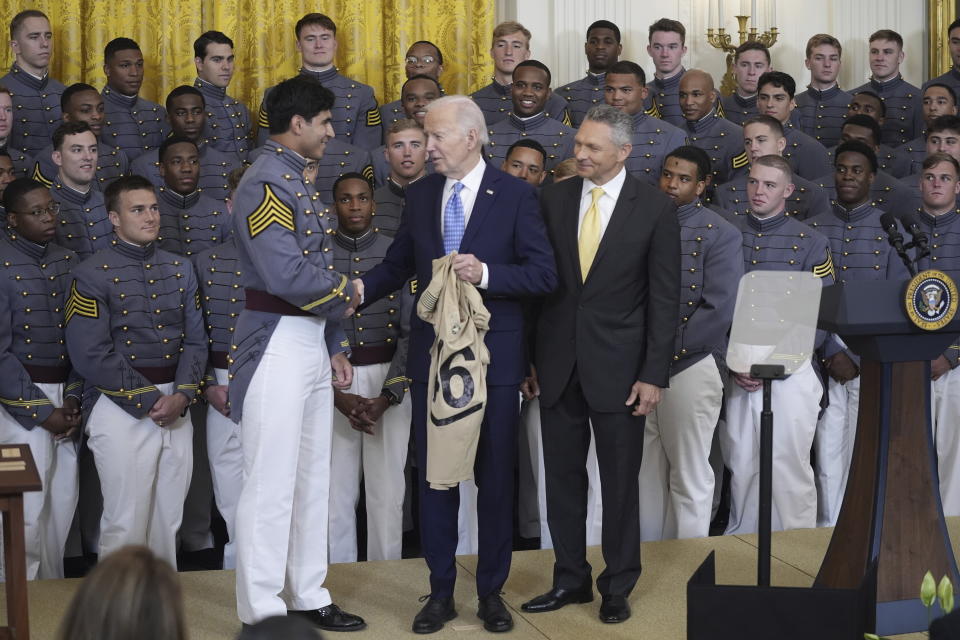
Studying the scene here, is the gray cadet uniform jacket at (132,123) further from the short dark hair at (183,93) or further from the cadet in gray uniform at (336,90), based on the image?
the cadet in gray uniform at (336,90)

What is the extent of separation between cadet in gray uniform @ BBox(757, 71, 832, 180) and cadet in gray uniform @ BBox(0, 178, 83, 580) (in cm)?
362

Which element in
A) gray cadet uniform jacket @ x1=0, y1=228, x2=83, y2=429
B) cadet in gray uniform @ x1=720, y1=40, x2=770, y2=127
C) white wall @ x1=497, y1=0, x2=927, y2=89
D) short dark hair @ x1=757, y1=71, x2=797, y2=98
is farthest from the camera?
white wall @ x1=497, y1=0, x2=927, y2=89

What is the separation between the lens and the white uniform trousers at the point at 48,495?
16.5 feet

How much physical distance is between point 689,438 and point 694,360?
32 cm

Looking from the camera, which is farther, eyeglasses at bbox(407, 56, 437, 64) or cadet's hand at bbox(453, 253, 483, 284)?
eyeglasses at bbox(407, 56, 437, 64)

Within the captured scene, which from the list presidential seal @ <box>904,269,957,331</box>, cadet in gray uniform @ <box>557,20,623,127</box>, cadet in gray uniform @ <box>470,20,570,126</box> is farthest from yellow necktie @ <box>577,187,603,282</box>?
cadet in gray uniform @ <box>557,20,623,127</box>

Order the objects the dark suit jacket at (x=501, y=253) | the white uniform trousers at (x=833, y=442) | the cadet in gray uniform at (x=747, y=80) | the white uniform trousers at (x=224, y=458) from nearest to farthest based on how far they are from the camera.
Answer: the dark suit jacket at (x=501, y=253) → the white uniform trousers at (x=224, y=458) → the white uniform trousers at (x=833, y=442) → the cadet in gray uniform at (x=747, y=80)

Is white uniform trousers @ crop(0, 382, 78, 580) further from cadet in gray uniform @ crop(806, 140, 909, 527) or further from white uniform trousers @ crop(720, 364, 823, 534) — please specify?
cadet in gray uniform @ crop(806, 140, 909, 527)

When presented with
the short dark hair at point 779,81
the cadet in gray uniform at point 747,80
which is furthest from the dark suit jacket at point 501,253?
the cadet in gray uniform at point 747,80

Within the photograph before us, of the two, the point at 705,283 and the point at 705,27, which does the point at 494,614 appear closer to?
the point at 705,283

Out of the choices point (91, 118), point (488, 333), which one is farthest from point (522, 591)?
point (91, 118)

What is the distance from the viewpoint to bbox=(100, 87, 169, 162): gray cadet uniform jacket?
654cm

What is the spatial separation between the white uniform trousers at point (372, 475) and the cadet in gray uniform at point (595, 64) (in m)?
2.41

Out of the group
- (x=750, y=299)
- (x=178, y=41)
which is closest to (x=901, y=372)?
(x=750, y=299)
